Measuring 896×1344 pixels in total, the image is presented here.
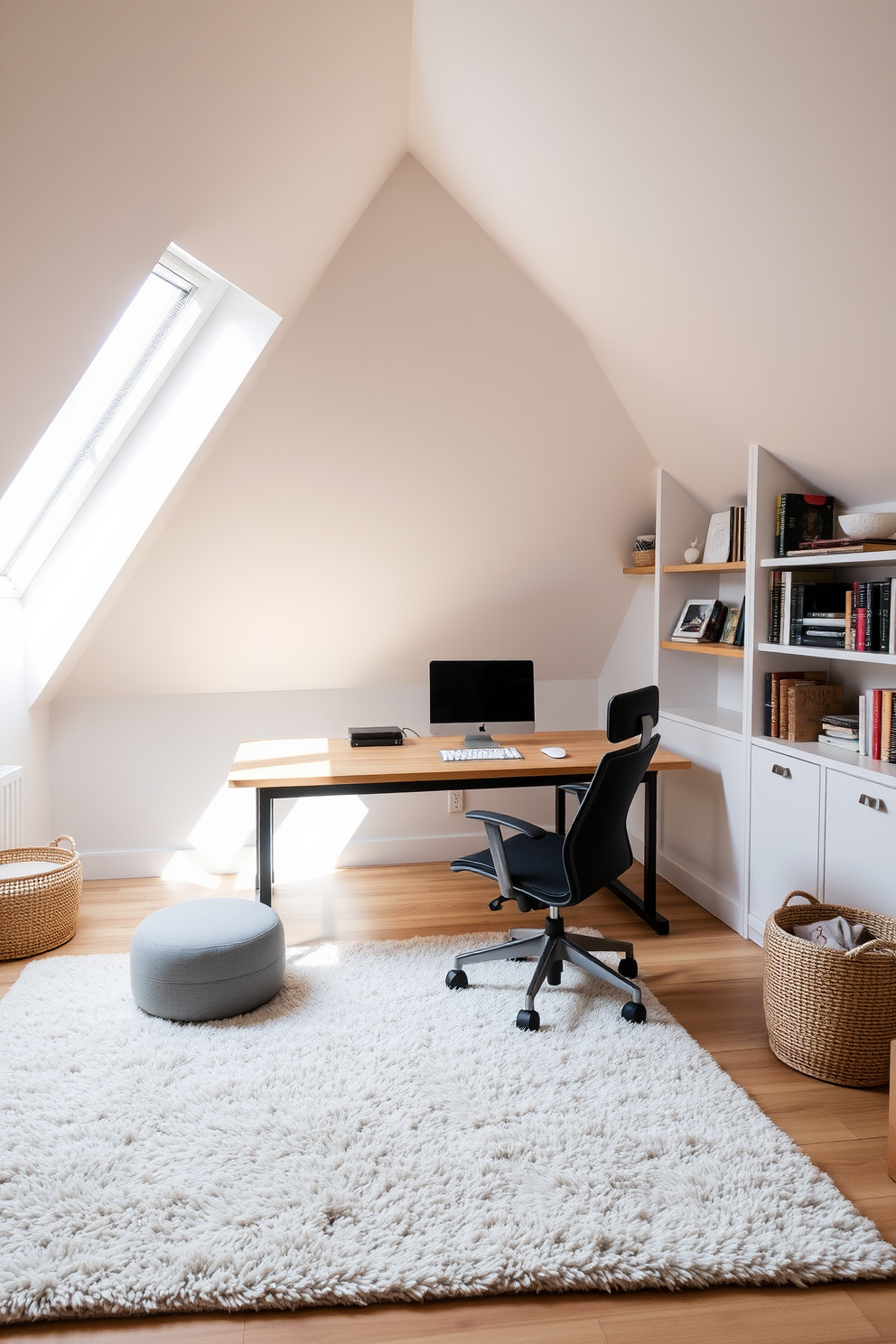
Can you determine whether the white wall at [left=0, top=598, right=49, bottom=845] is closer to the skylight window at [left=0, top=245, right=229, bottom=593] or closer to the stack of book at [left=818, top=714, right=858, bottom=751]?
the skylight window at [left=0, top=245, right=229, bottom=593]

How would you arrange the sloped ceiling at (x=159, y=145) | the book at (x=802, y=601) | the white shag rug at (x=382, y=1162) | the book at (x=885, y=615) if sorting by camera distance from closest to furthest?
the sloped ceiling at (x=159, y=145) < the white shag rug at (x=382, y=1162) < the book at (x=885, y=615) < the book at (x=802, y=601)

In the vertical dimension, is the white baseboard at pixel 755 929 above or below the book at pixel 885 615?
below

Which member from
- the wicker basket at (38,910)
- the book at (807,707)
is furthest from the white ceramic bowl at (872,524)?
the wicker basket at (38,910)

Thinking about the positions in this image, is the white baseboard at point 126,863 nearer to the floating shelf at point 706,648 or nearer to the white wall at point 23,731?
the white wall at point 23,731

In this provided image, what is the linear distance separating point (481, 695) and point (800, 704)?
1452mm

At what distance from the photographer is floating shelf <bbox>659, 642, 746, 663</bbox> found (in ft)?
11.9

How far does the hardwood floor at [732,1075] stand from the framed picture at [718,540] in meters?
1.55

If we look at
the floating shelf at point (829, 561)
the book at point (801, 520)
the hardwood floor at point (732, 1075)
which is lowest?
the hardwood floor at point (732, 1075)

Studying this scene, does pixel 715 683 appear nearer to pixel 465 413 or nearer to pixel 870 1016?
pixel 465 413

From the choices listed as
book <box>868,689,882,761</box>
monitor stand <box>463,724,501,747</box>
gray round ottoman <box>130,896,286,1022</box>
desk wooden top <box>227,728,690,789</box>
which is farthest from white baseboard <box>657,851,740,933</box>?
gray round ottoman <box>130,896,286,1022</box>

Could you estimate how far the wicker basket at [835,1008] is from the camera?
2.43m

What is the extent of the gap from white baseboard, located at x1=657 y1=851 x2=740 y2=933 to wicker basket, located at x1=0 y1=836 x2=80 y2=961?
265cm

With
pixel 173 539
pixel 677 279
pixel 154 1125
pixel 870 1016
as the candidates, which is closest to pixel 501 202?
pixel 677 279

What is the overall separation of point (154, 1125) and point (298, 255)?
2.72m
